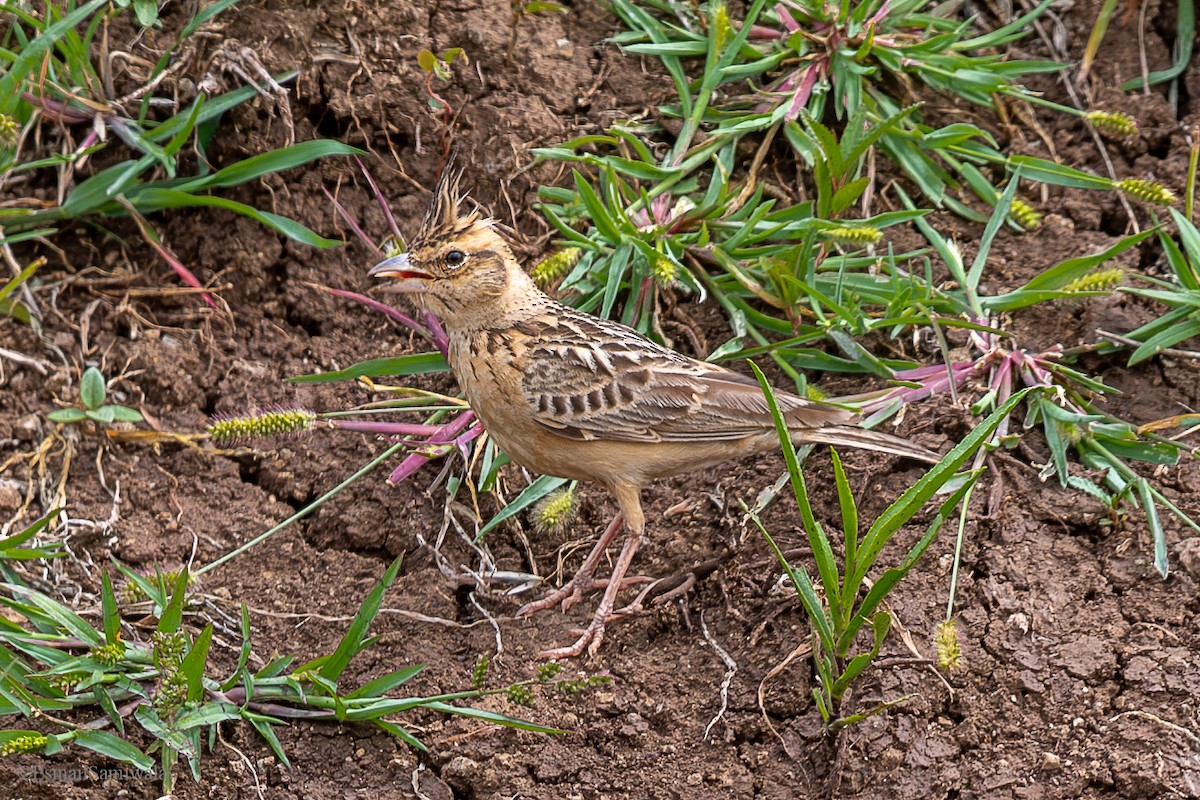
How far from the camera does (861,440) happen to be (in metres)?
5.02

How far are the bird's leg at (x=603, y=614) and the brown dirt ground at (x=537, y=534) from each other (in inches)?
3.1

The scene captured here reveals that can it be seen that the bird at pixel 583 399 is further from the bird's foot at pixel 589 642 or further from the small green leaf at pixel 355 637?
the small green leaf at pixel 355 637

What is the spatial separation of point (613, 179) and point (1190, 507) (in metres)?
2.78

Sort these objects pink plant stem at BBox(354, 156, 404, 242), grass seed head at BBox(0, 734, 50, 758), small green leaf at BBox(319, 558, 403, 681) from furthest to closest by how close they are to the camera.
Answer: pink plant stem at BBox(354, 156, 404, 242)
small green leaf at BBox(319, 558, 403, 681)
grass seed head at BBox(0, 734, 50, 758)

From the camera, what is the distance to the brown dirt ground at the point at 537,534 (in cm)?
431

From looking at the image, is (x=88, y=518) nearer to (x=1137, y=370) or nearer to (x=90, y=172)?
(x=90, y=172)

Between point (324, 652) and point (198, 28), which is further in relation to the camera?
point (198, 28)

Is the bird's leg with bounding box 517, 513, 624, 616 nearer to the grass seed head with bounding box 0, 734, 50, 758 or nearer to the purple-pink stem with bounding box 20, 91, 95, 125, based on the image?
the grass seed head with bounding box 0, 734, 50, 758

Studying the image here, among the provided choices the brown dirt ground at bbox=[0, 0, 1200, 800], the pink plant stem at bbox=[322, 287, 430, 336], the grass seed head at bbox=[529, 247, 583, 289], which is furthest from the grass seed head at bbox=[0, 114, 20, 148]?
the grass seed head at bbox=[529, 247, 583, 289]

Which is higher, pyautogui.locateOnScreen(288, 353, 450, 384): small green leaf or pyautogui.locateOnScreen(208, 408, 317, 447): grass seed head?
pyautogui.locateOnScreen(208, 408, 317, 447): grass seed head

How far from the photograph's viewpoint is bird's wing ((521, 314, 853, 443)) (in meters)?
5.11

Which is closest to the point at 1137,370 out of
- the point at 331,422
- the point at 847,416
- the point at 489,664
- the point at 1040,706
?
the point at 847,416

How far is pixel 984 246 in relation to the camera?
5.89 m

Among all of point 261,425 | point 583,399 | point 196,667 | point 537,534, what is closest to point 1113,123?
point 583,399
